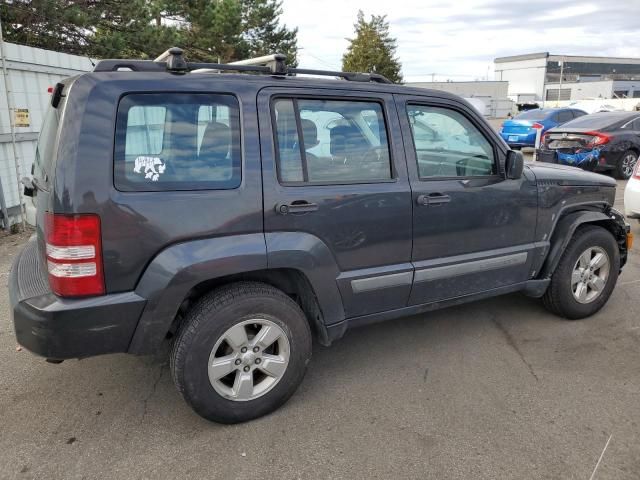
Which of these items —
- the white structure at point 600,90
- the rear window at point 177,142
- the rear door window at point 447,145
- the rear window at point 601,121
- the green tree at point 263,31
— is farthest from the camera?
the white structure at point 600,90

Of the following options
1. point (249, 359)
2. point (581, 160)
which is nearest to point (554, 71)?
point (581, 160)

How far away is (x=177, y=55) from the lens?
255 cm

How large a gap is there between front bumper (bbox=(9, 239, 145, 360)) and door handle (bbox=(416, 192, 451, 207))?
→ 171cm

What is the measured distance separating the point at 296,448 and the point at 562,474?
1.29 meters

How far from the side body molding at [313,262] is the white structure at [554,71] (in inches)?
3685

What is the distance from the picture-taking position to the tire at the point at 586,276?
12.8 ft

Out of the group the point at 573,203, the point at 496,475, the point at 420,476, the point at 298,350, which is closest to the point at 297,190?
the point at 298,350

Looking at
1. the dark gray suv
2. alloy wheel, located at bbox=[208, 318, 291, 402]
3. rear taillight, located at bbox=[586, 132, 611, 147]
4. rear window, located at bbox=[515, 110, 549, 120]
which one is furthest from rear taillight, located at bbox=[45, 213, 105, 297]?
rear window, located at bbox=[515, 110, 549, 120]

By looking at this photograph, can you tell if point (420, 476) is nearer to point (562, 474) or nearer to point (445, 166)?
point (562, 474)

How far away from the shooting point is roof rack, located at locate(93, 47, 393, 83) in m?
2.51

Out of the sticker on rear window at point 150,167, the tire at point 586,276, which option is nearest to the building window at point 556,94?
the tire at point 586,276

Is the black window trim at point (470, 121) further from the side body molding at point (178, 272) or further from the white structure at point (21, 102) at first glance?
the white structure at point (21, 102)

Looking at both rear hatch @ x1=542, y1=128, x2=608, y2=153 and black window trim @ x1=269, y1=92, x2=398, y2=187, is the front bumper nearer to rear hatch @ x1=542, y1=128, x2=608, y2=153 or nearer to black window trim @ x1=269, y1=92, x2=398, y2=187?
black window trim @ x1=269, y1=92, x2=398, y2=187

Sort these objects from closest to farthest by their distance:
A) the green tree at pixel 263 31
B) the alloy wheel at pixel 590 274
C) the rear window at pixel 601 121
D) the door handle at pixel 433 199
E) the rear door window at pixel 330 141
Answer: the rear door window at pixel 330 141 → the door handle at pixel 433 199 → the alloy wheel at pixel 590 274 → the rear window at pixel 601 121 → the green tree at pixel 263 31
